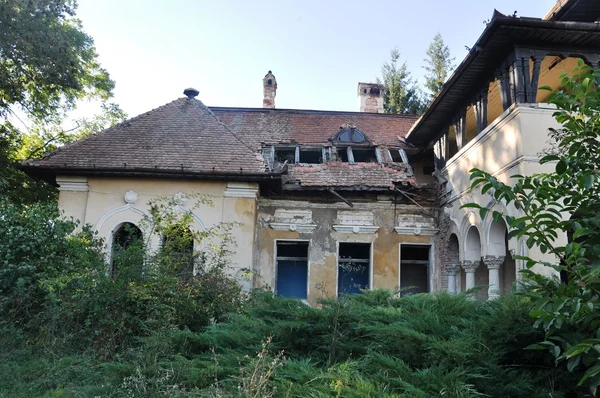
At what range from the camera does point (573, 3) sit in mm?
10641

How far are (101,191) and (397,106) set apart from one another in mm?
22173

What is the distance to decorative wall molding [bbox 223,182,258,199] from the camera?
1299cm

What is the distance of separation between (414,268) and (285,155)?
17.1ft

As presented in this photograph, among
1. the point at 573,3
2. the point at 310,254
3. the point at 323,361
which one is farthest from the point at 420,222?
the point at 323,361

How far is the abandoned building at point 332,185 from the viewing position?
38.7 feet

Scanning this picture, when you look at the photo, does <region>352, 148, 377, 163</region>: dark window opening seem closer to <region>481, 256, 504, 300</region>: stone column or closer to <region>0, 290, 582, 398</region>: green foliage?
<region>481, 256, 504, 300</region>: stone column

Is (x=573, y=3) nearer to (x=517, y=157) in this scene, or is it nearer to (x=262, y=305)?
(x=517, y=157)

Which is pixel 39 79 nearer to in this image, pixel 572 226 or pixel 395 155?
pixel 395 155

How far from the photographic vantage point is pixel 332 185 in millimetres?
14094

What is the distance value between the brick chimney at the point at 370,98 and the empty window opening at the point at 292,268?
8.44m

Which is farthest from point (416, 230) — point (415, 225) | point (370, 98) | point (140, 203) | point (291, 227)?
point (370, 98)

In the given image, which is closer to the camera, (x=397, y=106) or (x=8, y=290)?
(x=8, y=290)

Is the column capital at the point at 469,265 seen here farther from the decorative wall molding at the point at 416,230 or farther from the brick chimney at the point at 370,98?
the brick chimney at the point at 370,98

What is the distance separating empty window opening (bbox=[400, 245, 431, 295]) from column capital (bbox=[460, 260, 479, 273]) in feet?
7.46
